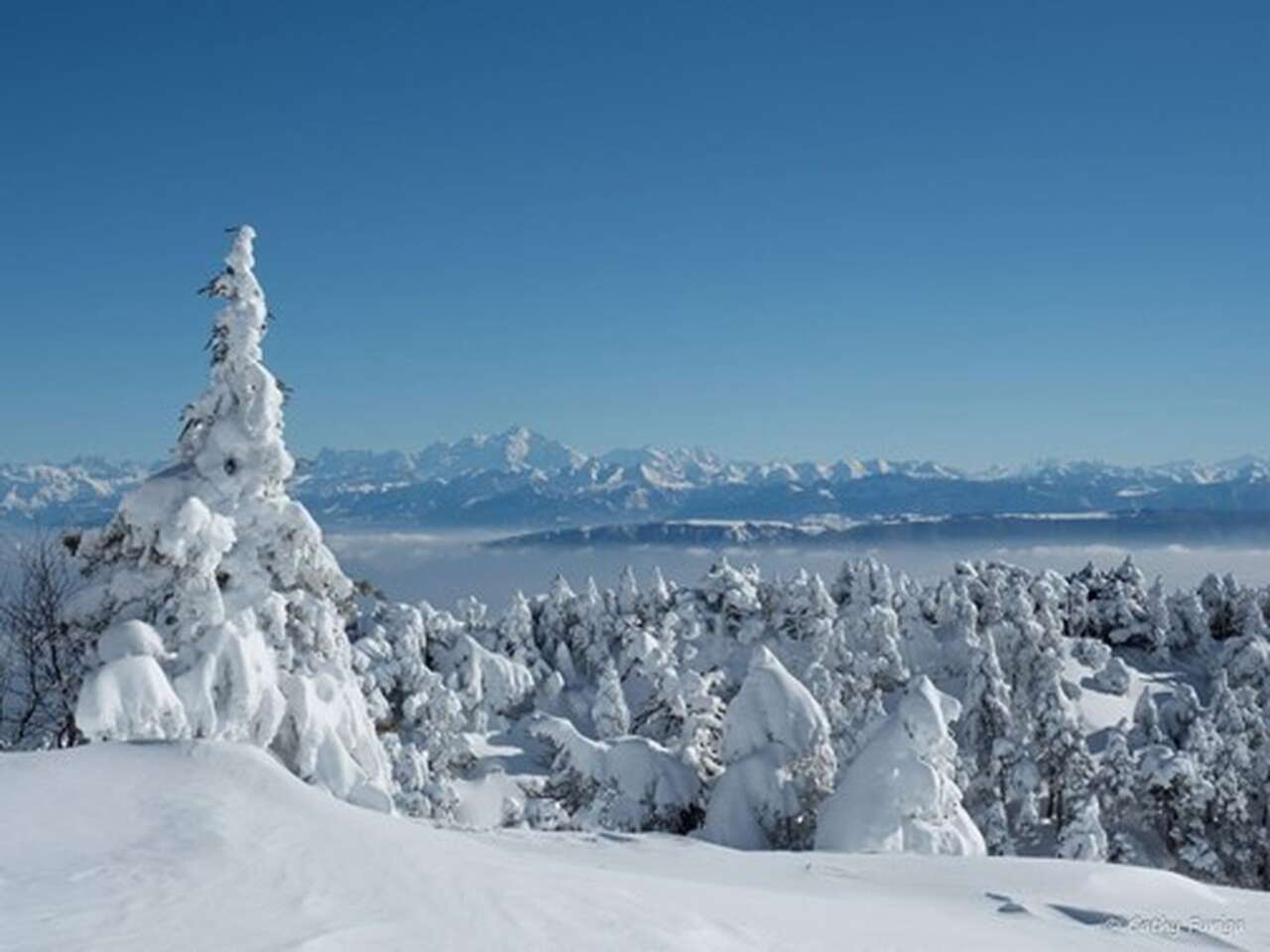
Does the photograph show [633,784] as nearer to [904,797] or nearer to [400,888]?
[904,797]

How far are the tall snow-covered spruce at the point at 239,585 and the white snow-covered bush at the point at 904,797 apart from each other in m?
7.85

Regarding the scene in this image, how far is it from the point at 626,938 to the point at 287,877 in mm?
2614

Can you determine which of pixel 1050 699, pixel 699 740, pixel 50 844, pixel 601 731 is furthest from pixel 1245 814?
pixel 50 844

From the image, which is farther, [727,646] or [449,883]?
[727,646]

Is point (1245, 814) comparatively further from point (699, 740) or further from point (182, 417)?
point (182, 417)

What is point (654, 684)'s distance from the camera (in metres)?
53.4

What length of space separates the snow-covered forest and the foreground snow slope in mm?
1957

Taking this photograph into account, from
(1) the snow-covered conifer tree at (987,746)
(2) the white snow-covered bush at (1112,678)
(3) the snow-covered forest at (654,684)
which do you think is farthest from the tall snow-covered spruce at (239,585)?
(2) the white snow-covered bush at (1112,678)

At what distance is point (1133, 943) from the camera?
10398 millimetres

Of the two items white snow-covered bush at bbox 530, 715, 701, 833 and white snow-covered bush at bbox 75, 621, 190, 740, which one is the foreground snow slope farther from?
white snow-covered bush at bbox 530, 715, 701, 833

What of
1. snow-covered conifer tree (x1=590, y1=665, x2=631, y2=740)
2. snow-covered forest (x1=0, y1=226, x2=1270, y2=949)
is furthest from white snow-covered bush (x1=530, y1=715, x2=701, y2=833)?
snow-covered conifer tree (x1=590, y1=665, x2=631, y2=740)

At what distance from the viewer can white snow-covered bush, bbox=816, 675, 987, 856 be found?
18688 millimetres

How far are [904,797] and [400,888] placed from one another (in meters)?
12.6

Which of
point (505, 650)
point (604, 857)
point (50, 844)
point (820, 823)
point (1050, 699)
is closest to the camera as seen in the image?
point (50, 844)
